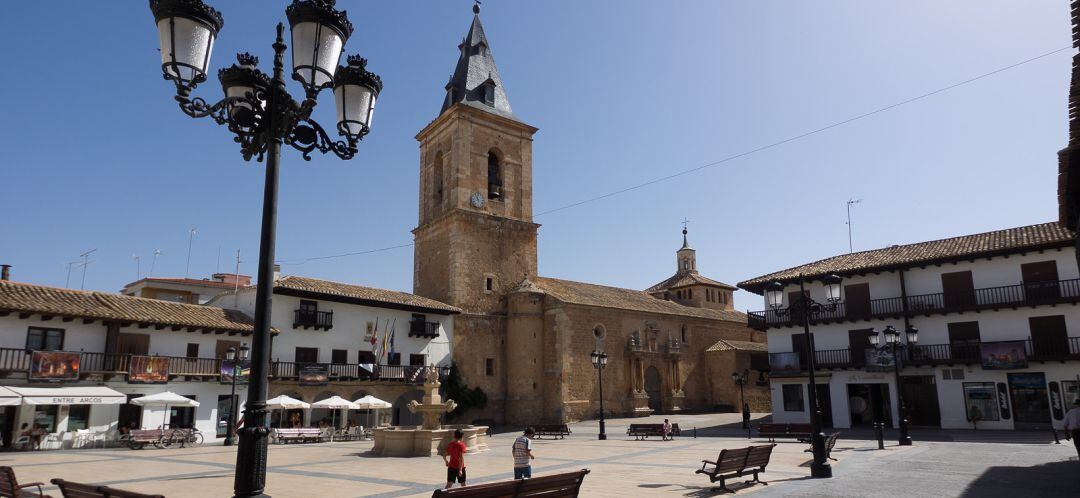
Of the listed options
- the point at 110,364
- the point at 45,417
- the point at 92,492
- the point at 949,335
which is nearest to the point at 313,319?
the point at 110,364

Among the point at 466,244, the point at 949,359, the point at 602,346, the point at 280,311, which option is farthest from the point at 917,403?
the point at 280,311

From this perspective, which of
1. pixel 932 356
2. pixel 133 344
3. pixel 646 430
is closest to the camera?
pixel 133 344

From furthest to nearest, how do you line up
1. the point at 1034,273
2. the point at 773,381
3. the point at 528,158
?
the point at 528,158 < the point at 773,381 < the point at 1034,273

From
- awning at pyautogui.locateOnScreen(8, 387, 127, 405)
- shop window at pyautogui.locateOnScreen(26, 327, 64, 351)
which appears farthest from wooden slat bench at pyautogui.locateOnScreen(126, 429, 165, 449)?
shop window at pyautogui.locateOnScreen(26, 327, 64, 351)

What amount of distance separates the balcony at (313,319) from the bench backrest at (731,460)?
72.9 feet

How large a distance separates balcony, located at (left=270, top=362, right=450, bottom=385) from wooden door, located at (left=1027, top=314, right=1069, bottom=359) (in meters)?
25.6

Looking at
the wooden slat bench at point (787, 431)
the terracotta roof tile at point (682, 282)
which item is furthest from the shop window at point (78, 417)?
the terracotta roof tile at point (682, 282)

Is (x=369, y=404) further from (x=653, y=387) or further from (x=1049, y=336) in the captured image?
(x=1049, y=336)

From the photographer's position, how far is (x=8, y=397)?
19516 mm

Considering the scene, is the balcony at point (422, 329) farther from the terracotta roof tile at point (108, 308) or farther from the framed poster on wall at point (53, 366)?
the framed poster on wall at point (53, 366)

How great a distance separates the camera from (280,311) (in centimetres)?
2873

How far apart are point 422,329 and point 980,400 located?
24673 millimetres

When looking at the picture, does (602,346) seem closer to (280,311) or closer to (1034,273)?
(280,311)

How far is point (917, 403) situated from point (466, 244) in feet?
76.0
